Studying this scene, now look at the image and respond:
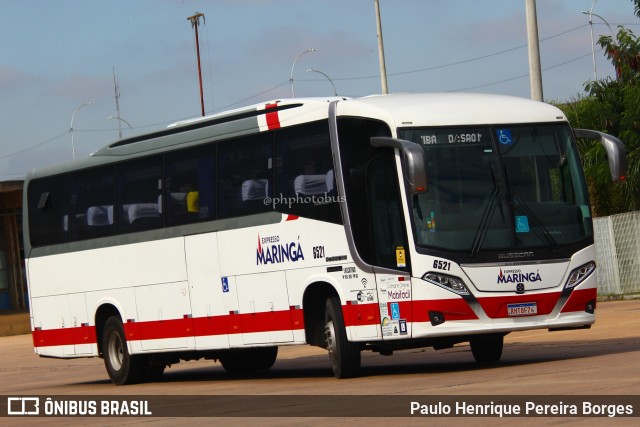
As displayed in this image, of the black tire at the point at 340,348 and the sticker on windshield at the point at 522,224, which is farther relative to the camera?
the black tire at the point at 340,348

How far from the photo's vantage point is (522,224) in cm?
1728

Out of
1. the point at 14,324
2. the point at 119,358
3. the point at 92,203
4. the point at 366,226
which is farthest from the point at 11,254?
the point at 366,226

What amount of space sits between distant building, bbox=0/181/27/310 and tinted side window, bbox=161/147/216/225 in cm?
4645

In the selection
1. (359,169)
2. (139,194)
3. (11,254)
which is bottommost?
(359,169)

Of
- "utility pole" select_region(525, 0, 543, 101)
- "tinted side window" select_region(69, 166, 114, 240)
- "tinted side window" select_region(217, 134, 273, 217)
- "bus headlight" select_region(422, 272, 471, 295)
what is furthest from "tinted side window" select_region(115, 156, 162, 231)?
"utility pole" select_region(525, 0, 543, 101)

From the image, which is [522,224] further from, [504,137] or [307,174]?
[307,174]

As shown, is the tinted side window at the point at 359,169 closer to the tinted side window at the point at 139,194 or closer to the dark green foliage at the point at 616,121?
the tinted side window at the point at 139,194

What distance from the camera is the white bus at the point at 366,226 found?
56.0 feet

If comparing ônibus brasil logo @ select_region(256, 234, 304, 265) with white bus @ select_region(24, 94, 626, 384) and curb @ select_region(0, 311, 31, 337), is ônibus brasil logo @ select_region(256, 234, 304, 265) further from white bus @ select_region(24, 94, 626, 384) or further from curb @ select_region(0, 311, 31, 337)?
curb @ select_region(0, 311, 31, 337)

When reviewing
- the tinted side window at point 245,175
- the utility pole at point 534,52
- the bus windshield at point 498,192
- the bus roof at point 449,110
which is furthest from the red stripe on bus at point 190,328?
the utility pole at point 534,52

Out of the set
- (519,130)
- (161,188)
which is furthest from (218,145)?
(519,130)

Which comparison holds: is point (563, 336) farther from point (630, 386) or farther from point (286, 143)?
point (630, 386)

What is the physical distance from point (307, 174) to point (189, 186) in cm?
300

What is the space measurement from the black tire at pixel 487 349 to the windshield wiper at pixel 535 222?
6.80 ft
